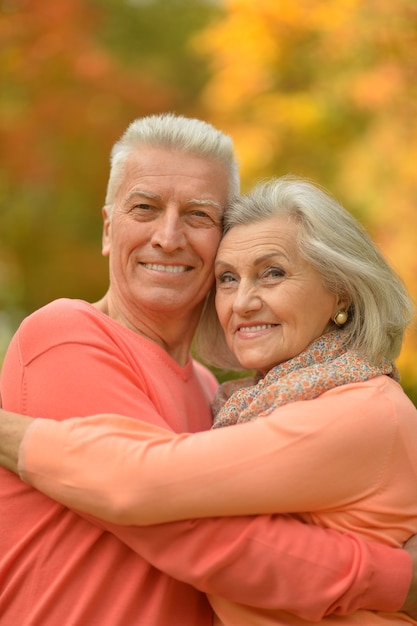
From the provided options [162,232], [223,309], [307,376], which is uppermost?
[162,232]

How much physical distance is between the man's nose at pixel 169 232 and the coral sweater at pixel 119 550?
1.25 feet

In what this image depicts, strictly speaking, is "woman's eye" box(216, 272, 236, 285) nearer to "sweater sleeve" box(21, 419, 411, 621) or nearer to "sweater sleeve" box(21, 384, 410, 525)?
"sweater sleeve" box(21, 384, 410, 525)

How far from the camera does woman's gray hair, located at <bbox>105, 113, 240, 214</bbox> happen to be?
3195 mm

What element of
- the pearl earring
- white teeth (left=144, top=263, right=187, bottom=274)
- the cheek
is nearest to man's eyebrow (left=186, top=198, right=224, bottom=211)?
white teeth (left=144, top=263, right=187, bottom=274)

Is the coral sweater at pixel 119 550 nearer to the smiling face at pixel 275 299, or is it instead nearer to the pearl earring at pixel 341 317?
the smiling face at pixel 275 299

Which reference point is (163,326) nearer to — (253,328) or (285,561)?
(253,328)

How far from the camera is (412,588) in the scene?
251 centimetres

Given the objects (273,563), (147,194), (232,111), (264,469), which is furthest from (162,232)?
(232,111)

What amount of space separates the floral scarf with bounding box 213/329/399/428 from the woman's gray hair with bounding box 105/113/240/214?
75 centimetres

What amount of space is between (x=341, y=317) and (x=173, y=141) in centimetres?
87

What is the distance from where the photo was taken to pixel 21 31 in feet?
31.1

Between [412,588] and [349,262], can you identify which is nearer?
[412,588]

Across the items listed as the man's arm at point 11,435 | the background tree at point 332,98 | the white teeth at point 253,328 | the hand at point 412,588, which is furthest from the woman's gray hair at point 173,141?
the background tree at point 332,98

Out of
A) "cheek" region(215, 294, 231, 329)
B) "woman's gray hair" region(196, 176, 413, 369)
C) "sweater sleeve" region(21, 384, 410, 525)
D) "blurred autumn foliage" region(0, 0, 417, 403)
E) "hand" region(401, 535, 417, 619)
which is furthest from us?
"blurred autumn foliage" region(0, 0, 417, 403)
